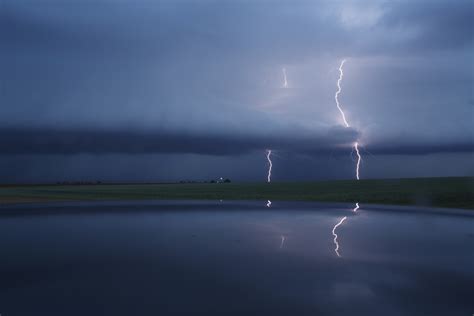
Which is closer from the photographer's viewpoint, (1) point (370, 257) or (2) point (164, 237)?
(1) point (370, 257)

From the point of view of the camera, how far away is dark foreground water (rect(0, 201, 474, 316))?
855 centimetres

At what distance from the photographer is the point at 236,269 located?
11.6 m

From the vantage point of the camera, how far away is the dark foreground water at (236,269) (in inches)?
337

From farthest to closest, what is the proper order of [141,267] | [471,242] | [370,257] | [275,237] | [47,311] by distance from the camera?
[275,237] < [471,242] < [370,257] < [141,267] < [47,311]

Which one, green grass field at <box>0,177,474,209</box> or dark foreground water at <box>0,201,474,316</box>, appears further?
green grass field at <box>0,177,474,209</box>

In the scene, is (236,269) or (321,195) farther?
(321,195)

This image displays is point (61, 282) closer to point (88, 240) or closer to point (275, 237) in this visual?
point (88, 240)

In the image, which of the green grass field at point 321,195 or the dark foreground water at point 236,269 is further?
the green grass field at point 321,195

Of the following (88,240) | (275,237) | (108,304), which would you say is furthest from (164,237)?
(108,304)

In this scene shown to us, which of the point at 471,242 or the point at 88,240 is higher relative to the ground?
the point at 471,242

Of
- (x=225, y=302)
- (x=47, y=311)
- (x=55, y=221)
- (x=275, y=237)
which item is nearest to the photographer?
(x=47, y=311)

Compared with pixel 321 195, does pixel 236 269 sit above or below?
below

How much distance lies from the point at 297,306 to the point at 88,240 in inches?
418

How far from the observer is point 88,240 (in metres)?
16.5
